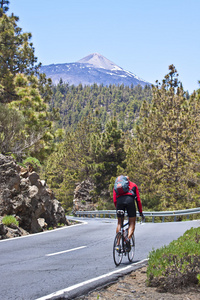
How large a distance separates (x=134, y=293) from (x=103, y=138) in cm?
3776

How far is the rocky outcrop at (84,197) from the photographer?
1863 inches

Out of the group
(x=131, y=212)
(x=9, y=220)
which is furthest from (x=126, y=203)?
(x=9, y=220)

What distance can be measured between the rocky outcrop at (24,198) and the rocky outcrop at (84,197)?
30.6m

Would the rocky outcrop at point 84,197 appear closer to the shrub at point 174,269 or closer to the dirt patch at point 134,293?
the dirt patch at point 134,293

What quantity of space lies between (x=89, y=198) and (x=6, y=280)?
140 feet

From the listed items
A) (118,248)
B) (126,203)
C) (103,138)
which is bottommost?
(118,248)

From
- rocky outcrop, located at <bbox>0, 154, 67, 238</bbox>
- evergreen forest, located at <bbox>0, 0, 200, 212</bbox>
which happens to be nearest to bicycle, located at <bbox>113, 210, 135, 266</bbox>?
rocky outcrop, located at <bbox>0, 154, 67, 238</bbox>

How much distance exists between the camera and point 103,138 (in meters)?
42.5

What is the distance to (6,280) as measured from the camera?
5633 mm

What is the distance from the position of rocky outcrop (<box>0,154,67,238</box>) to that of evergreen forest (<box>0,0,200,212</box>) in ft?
6.22

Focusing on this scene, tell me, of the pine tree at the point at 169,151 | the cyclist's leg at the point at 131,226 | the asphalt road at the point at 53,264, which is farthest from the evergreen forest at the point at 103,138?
the cyclist's leg at the point at 131,226

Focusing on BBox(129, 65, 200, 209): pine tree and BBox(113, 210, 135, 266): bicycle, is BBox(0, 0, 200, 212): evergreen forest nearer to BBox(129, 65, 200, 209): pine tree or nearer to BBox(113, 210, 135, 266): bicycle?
BBox(129, 65, 200, 209): pine tree

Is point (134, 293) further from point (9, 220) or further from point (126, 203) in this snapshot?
point (9, 220)

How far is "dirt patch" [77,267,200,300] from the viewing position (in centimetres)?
465
